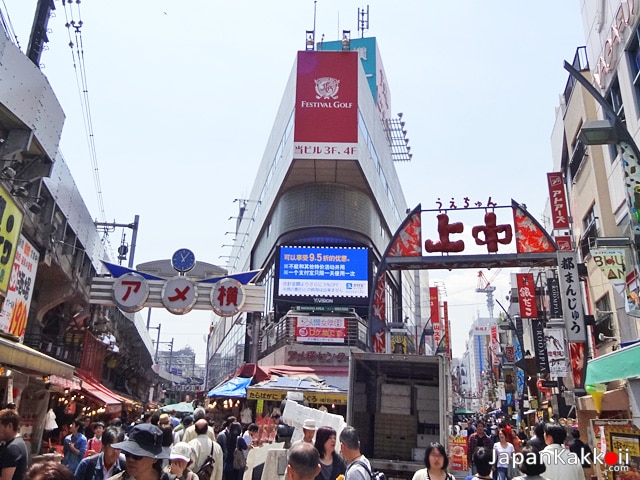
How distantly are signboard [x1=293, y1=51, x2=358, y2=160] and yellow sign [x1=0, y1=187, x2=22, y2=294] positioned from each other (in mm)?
22739

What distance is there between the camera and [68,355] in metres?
21.1

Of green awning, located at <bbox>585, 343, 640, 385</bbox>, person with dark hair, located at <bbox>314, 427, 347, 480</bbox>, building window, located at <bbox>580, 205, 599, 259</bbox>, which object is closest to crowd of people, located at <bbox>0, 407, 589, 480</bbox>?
person with dark hair, located at <bbox>314, 427, 347, 480</bbox>

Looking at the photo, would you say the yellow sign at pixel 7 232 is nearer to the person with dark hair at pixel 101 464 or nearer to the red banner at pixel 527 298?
the person with dark hair at pixel 101 464

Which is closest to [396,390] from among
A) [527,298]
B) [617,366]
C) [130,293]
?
[617,366]

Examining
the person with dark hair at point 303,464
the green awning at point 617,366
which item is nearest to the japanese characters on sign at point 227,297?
the green awning at point 617,366

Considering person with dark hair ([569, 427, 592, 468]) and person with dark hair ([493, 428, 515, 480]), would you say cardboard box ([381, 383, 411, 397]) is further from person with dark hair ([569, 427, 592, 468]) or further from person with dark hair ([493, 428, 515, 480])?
person with dark hair ([569, 427, 592, 468])

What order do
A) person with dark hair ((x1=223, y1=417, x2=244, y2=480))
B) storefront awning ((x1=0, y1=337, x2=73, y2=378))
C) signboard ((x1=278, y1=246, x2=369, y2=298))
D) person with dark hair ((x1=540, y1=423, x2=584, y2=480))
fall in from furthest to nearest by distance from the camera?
signboard ((x1=278, y1=246, x2=369, y2=298))
person with dark hair ((x1=223, y1=417, x2=244, y2=480))
storefront awning ((x1=0, y1=337, x2=73, y2=378))
person with dark hair ((x1=540, y1=423, x2=584, y2=480))

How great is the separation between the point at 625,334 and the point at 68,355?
21258 millimetres

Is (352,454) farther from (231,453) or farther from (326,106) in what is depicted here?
(326,106)

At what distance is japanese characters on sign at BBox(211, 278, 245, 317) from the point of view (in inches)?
650

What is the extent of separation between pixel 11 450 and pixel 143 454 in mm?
2175

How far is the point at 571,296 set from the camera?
15977 mm

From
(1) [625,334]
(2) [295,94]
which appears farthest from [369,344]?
(2) [295,94]

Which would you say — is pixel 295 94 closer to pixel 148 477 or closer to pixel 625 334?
pixel 625 334
